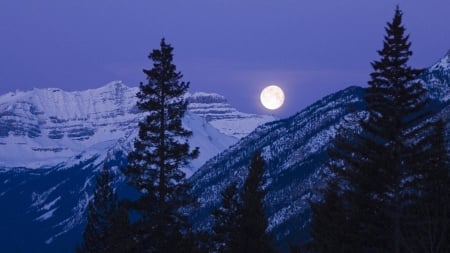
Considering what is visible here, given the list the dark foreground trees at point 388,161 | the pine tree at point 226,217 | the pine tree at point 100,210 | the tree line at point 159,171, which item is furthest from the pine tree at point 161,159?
the pine tree at point 100,210

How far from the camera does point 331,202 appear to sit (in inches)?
1756

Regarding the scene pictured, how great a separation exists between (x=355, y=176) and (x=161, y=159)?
822cm

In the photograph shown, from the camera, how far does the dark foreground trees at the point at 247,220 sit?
153ft

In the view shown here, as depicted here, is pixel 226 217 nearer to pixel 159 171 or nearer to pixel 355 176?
pixel 159 171

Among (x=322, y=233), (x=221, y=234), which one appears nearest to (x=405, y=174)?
(x=322, y=233)


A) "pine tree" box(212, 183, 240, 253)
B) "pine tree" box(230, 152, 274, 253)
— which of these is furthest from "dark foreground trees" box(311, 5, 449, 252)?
"pine tree" box(212, 183, 240, 253)

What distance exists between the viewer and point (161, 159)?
127 ft

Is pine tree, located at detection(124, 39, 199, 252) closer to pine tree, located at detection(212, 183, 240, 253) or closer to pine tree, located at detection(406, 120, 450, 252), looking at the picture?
pine tree, located at detection(212, 183, 240, 253)

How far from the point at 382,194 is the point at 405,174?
1.15m

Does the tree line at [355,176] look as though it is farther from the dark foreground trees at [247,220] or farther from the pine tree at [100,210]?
the pine tree at [100,210]

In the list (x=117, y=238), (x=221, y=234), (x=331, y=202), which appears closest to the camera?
(x=117, y=238)

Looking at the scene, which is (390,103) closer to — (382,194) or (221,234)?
(382,194)

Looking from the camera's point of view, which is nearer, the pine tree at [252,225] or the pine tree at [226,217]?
the pine tree at [252,225]

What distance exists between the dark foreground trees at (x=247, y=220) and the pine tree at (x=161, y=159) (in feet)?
23.7
